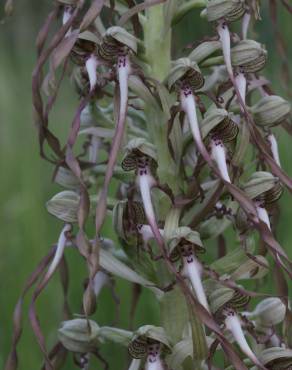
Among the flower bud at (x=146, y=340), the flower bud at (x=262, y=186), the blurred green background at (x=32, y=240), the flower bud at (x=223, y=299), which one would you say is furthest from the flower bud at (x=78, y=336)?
the blurred green background at (x=32, y=240)

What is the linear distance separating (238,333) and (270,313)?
0.57 feet

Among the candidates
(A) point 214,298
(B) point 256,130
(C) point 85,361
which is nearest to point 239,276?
(A) point 214,298

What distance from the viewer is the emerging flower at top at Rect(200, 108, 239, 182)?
1512mm

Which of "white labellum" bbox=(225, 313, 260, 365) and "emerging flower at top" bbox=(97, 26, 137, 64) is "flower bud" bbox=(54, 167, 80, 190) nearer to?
"emerging flower at top" bbox=(97, 26, 137, 64)

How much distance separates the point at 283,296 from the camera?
1599 mm

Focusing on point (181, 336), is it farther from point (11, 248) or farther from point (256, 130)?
point (11, 248)

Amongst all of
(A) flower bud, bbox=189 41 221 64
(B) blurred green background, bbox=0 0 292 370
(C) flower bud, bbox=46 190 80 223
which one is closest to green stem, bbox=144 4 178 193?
(A) flower bud, bbox=189 41 221 64

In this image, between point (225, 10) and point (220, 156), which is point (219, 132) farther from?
point (225, 10)

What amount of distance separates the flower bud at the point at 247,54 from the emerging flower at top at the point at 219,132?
0.33ft

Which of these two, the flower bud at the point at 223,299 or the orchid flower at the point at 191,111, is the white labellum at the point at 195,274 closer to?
the flower bud at the point at 223,299

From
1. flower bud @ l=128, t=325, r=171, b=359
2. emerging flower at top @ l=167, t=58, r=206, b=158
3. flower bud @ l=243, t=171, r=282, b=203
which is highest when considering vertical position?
emerging flower at top @ l=167, t=58, r=206, b=158

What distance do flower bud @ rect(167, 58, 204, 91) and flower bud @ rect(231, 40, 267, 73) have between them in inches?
3.2

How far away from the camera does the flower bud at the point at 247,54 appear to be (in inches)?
62.5

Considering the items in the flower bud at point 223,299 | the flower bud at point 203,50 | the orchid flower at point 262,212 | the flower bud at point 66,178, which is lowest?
the flower bud at point 223,299
